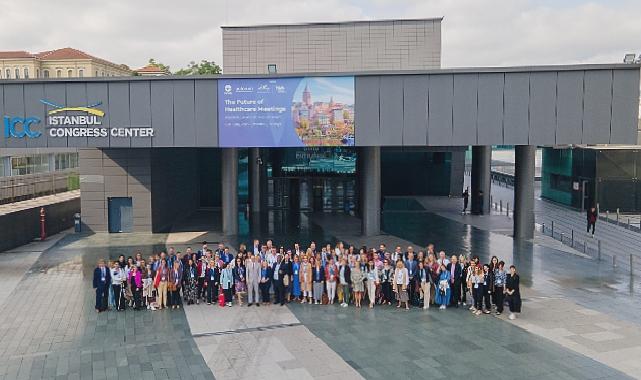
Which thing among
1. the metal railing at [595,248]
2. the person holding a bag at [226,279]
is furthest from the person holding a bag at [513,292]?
the person holding a bag at [226,279]

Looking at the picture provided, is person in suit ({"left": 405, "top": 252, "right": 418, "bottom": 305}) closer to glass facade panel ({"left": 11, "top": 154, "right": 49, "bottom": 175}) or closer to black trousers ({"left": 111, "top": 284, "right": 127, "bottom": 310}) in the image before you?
black trousers ({"left": 111, "top": 284, "right": 127, "bottom": 310})

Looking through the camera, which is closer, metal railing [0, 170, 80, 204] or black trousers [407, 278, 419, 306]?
black trousers [407, 278, 419, 306]

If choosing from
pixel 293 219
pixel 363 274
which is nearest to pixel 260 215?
pixel 293 219

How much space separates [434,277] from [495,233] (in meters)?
14.0

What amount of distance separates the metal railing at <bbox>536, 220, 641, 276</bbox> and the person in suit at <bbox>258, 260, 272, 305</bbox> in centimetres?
1255

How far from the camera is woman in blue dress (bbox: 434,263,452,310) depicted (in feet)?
49.9

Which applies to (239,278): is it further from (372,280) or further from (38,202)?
(38,202)

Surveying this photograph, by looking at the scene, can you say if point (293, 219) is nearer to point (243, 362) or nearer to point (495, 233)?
point (495, 233)

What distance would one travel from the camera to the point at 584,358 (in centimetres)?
1162

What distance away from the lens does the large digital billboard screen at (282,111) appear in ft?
73.9

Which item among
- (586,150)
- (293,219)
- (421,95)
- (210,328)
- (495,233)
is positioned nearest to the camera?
(210,328)

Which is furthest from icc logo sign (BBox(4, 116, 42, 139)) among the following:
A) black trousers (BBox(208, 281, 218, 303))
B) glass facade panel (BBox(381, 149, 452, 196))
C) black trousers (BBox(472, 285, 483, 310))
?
glass facade panel (BBox(381, 149, 452, 196))

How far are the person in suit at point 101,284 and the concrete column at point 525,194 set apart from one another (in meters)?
18.9

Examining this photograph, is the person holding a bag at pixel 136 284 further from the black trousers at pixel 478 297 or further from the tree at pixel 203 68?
the tree at pixel 203 68
